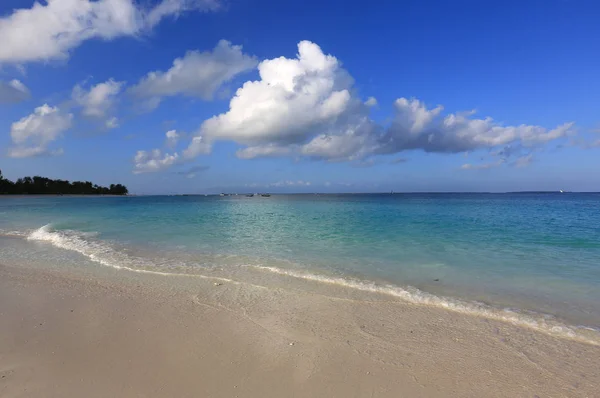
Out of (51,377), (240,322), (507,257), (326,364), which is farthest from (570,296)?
(51,377)

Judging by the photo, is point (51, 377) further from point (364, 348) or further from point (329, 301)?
point (329, 301)

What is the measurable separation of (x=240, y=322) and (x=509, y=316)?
5.36 m

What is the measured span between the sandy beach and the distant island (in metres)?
162

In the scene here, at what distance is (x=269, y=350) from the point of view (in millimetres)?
4891

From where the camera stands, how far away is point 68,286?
827 cm

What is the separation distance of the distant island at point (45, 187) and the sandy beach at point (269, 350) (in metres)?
162

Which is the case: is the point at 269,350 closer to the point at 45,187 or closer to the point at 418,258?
the point at 418,258

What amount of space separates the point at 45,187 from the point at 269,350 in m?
181

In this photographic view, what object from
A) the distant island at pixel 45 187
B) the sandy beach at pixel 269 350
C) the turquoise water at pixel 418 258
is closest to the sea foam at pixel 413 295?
the turquoise water at pixel 418 258

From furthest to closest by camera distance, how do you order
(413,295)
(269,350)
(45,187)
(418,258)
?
(45,187)
(418,258)
(413,295)
(269,350)

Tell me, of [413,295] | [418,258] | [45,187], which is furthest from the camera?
[45,187]

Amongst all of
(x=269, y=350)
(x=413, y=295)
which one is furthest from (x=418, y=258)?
(x=269, y=350)

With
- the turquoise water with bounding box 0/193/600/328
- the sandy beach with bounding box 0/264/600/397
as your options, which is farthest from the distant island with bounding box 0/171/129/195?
the sandy beach with bounding box 0/264/600/397

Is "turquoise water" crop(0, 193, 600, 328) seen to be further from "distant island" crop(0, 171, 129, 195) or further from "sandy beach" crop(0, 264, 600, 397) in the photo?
"distant island" crop(0, 171, 129, 195)
